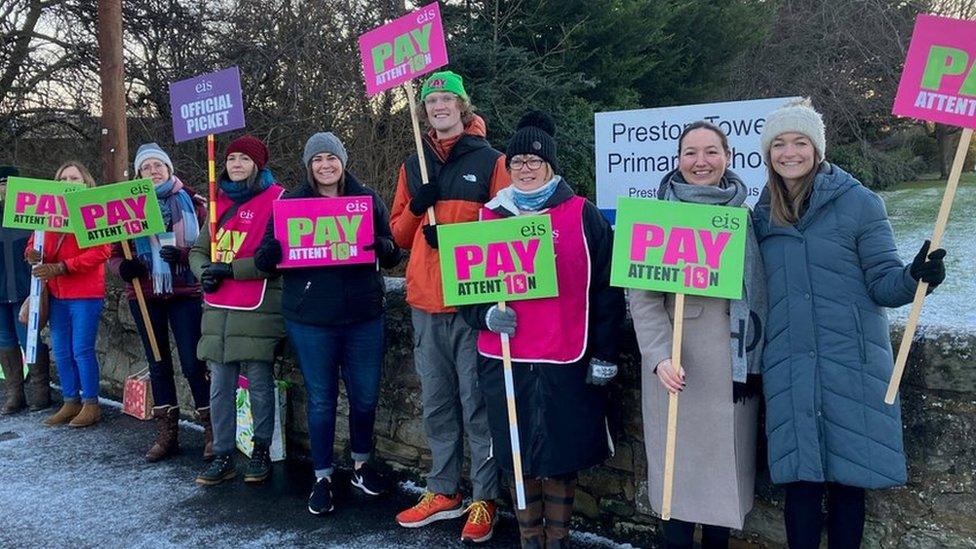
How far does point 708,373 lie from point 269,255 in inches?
90.7

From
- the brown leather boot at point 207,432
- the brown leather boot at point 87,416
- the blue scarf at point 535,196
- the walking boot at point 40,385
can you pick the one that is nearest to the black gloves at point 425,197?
the blue scarf at point 535,196

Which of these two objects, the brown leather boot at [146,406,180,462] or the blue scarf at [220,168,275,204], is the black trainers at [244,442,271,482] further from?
the blue scarf at [220,168,275,204]

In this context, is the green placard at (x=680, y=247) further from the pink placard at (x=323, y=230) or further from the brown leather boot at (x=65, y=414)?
the brown leather boot at (x=65, y=414)

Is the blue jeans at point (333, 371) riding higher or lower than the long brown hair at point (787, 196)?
lower

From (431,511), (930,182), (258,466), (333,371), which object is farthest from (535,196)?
(930,182)

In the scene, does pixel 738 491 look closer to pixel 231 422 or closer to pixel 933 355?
pixel 933 355

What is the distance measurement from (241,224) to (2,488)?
7.29ft

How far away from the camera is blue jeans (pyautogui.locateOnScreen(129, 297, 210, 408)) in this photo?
4832mm

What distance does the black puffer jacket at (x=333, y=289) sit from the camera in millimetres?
3926

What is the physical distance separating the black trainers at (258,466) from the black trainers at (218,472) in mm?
99

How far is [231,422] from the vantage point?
449 centimetres

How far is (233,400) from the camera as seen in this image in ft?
14.7

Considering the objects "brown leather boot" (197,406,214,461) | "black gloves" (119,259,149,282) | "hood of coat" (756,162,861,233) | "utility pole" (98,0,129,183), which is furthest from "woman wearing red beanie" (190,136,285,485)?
"utility pole" (98,0,129,183)

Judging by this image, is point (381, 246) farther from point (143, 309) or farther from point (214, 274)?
point (143, 309)
